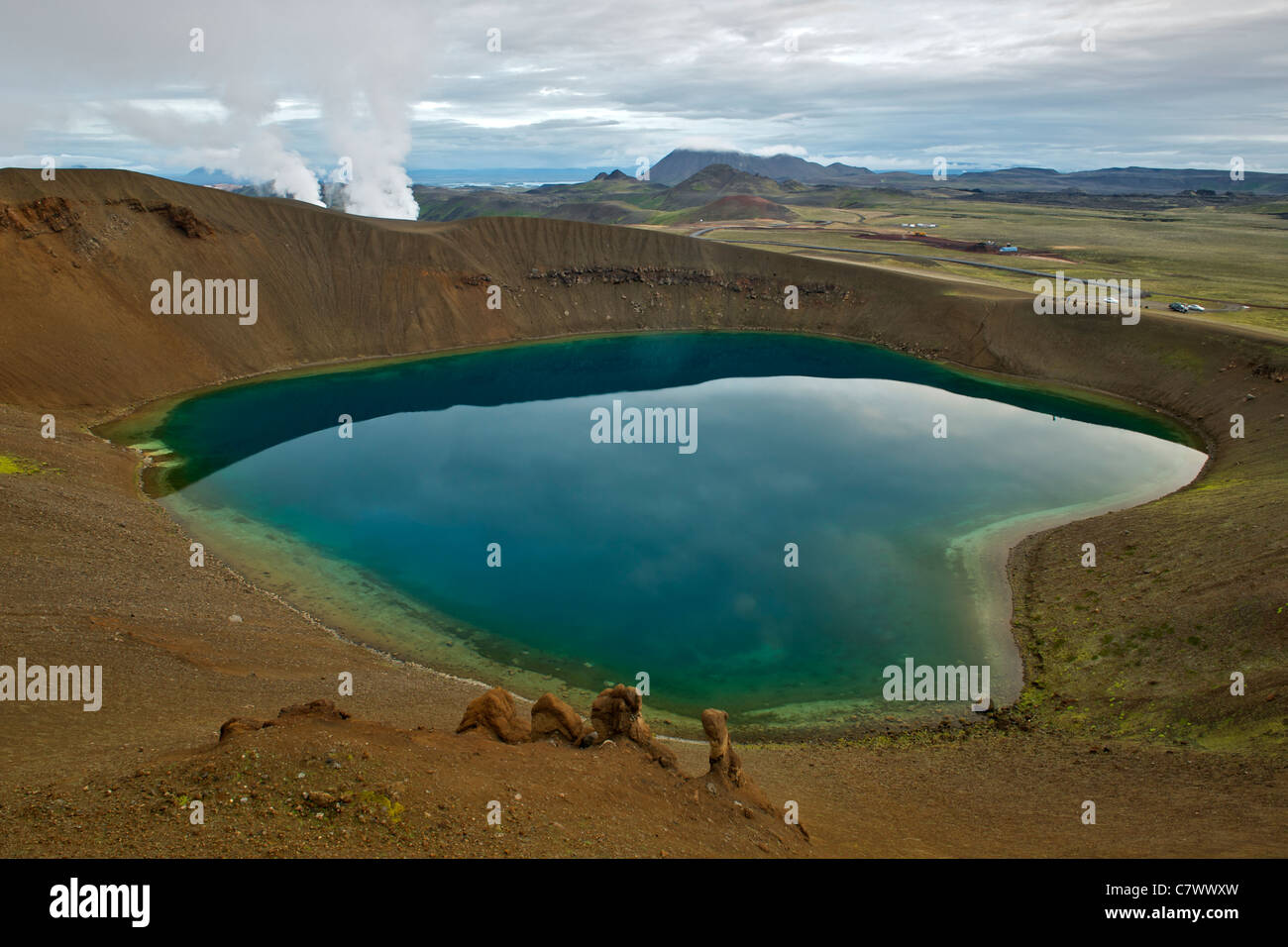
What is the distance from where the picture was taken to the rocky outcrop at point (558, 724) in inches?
632

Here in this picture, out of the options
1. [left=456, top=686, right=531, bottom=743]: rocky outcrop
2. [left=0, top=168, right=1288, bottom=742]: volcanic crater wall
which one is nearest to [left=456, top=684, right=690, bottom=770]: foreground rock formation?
[left=456, top=686, right=531, bottom=743]: rocky outcrop

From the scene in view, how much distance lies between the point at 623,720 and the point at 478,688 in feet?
26.6

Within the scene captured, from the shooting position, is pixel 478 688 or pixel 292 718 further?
pixel 478 688

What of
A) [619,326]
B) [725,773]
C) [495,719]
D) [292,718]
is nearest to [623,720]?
[725,773]

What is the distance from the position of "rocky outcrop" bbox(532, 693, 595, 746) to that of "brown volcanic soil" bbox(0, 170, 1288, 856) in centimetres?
85

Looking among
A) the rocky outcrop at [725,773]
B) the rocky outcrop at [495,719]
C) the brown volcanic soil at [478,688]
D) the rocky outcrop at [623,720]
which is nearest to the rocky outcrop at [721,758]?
the rocky outcrop at [725,773]

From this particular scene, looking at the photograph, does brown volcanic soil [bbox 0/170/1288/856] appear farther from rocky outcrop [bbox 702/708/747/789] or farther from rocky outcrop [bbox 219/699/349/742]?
rocky outcrop [bbox 702/708/747/789]

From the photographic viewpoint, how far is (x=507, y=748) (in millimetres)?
15078

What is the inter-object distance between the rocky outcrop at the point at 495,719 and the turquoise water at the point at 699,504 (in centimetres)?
756

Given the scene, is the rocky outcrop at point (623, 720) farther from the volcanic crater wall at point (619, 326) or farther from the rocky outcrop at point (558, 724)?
the volcanic crater wall at point (619, 326)

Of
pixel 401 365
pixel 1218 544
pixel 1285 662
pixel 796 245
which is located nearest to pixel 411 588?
pixel 1285 662

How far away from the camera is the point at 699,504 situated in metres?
36.5

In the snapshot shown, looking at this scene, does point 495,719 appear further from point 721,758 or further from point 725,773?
point 725,773

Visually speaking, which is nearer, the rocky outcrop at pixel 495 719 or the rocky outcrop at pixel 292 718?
the rocky outcrop at pixel 292 718
